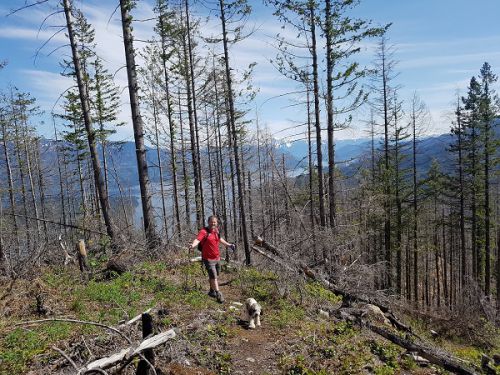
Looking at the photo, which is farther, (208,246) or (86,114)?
(86,114)

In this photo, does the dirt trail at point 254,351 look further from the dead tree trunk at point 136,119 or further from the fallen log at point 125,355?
the dead tree trunk at point 136,119

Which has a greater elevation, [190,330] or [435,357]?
[190,330]

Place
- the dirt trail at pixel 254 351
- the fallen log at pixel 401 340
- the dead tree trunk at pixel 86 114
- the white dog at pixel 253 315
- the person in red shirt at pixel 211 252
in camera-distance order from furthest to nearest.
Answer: the dead tree trunk at pixel 86 114
the person in red shirt at pixel 211 252
the white dog at pixel 253 315
the fallen log at pixel 401 340
the dirt trail at pixel 254 351

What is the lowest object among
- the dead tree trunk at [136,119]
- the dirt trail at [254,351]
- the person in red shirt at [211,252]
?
the dirt trail at [254,351]

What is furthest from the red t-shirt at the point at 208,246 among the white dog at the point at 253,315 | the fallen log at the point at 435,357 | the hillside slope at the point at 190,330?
the fallen log at the point at 435,357

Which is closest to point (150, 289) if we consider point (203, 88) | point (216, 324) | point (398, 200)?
point (216, 324)

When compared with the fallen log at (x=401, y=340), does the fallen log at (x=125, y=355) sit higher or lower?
higher

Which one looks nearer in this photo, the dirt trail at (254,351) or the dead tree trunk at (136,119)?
the dirt trail at (254,351)

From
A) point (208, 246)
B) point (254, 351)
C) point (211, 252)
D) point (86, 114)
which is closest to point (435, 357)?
point (254, 351)

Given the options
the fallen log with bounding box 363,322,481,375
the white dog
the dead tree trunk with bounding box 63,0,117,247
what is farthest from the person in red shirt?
the dead tree trunk with bounding box 63,0,117,247

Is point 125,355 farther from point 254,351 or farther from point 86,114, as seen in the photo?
point 86,114

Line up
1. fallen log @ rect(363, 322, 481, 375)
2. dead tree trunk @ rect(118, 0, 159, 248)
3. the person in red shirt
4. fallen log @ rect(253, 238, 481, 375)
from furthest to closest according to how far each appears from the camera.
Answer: dead tree trunk @ rect(118, 0, 159, 248)
the person in red shirt
fallen log @ rect(253, 238, 481, 375)
fallen log @ rect(363, 322, 481, 375)

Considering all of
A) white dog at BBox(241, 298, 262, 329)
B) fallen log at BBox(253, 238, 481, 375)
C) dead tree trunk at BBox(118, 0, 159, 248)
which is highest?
dead tree trunk at BBox(118, 0, 159, 248)

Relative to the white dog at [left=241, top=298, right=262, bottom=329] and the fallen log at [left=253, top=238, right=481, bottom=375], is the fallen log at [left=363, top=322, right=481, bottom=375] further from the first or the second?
the white dog at [left=241, top=298, right=262, bottom=329]
